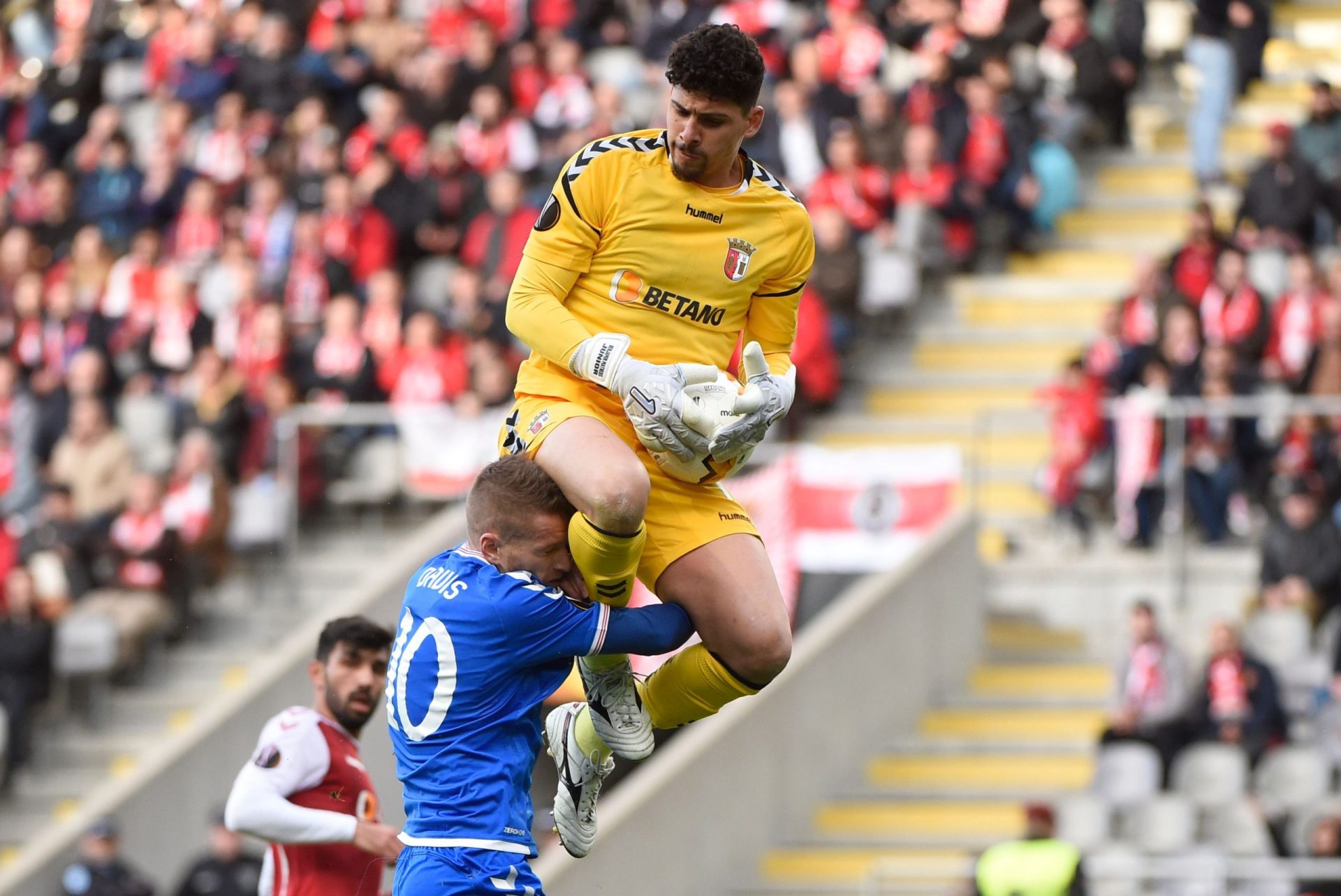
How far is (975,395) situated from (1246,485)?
2.73 m

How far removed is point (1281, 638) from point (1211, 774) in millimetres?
1051

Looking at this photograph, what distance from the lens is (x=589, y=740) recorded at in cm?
663

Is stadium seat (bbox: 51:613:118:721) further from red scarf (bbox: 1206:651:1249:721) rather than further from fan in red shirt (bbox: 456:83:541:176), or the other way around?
red scarf (bbox: 1206:651:1249:721)

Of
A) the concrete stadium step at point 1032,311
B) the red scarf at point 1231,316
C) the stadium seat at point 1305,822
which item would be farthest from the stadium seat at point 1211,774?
the concrete stadium step at point 1032,311

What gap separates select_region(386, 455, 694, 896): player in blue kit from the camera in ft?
18.9

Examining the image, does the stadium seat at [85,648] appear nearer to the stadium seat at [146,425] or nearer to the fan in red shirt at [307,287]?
the stadium seat at [146,425]

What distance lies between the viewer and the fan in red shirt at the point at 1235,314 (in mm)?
14281

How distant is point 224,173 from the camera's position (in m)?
18.2

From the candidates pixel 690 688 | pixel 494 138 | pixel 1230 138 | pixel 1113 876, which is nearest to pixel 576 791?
pixel 690 688

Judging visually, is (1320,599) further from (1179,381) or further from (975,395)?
(975,395)

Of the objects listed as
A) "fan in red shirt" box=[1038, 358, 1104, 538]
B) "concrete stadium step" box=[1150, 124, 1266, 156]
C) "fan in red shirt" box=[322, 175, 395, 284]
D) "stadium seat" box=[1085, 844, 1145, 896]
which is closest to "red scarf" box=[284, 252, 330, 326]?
"fan in red shirt" box=[322, 175, 395, 284]

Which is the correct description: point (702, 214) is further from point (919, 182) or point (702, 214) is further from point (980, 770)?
point (919, 182)

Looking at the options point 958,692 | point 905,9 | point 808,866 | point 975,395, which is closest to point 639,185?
point 808,866

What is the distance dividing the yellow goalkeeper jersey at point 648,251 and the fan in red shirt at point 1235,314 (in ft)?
26.9
